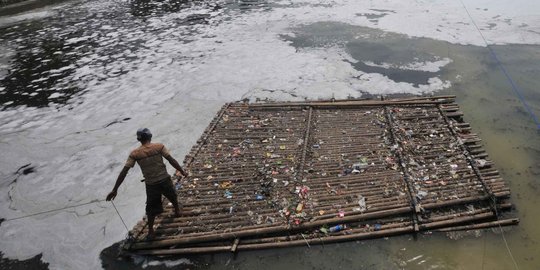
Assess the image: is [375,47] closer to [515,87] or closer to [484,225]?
[515,87]

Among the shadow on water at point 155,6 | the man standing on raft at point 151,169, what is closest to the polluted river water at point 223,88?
the shadow on water at point 155,6

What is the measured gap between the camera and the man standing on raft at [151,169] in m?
4.48

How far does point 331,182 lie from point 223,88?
519 cm

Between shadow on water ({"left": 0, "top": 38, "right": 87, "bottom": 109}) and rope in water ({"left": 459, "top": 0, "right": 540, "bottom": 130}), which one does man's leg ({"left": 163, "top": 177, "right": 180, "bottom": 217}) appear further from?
rope in water ({"left": 459, "top": 0, "right": 540, "bottom": 130})

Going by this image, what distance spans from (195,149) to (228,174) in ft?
3.77

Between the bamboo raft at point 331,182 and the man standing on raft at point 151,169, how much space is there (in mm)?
636

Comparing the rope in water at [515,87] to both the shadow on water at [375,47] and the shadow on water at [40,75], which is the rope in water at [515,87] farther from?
the shadow on water at [40,75]

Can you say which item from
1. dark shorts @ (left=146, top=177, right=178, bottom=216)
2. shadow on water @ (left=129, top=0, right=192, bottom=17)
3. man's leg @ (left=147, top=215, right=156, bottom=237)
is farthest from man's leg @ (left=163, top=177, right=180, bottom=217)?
shadow on water @ (left=129, top=0, right=192, bottom=17)

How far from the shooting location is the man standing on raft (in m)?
4.48

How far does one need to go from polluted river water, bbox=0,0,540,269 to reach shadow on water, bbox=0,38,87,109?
0.23 feet

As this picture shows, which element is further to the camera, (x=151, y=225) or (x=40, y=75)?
(x=40, y=75)

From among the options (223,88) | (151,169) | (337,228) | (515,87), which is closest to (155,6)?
(223,88)

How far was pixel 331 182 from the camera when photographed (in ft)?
19.2

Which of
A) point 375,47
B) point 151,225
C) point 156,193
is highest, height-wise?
point 156,193
